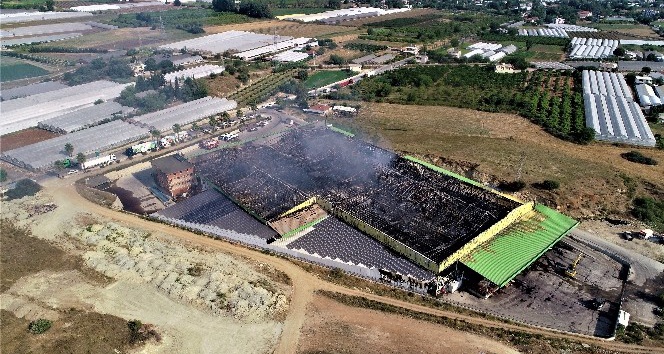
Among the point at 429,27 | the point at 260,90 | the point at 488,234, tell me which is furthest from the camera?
the point at 429,27

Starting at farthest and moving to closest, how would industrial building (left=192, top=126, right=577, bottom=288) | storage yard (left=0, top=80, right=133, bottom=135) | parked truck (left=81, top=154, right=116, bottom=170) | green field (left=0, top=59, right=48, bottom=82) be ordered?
green field (left=0, top=59, right=48, bottom=82) → storage yard (left=0, top=80, right=133, bottom=135) → parked truck (left=81, top=154, right=116, bottom=170) → industrial building (left=192, top=126, right=577, bottom=288)

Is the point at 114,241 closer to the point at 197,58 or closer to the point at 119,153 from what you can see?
the point at 119,153

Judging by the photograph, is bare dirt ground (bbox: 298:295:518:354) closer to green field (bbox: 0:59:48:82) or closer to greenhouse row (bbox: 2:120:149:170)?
greenhouse row (bbox: 2:120:149:170)

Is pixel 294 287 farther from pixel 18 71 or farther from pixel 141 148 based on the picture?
pixel 18 71

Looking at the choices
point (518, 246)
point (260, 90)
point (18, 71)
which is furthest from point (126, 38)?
point (518, 246)

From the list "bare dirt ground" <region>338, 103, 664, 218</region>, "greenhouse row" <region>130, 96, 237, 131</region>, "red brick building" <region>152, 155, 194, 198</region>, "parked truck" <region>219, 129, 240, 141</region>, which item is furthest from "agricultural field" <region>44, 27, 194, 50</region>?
"red brick building" <region>152, 155, 194, 198</region>

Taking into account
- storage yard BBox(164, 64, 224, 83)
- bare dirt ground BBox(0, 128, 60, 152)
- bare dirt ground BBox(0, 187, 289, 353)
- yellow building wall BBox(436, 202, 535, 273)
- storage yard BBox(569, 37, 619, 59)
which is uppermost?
storage yard BBox(164, 64, 224, 83)

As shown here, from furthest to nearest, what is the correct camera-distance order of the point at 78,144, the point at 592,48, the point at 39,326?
the point at 592,48
the point at 78,144
the point at 39,326

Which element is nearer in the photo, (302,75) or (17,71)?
(302,75)
